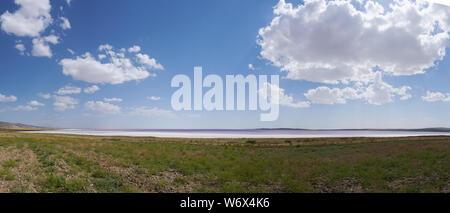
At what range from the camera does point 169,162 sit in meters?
10.8

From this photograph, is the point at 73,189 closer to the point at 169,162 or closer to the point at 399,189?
the point at 169,162

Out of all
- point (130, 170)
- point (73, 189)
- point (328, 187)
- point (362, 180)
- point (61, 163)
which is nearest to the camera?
point (73, 189)
